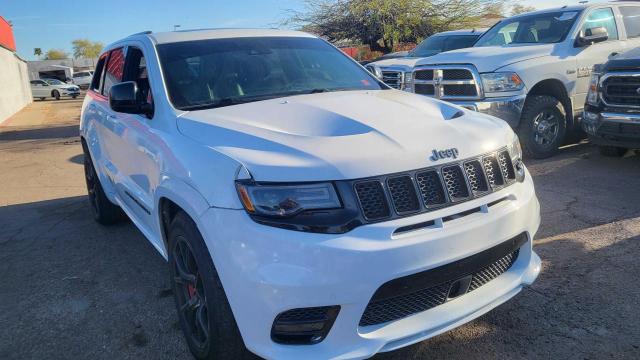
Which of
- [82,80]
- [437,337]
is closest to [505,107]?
[437,337]

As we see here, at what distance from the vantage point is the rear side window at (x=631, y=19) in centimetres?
782

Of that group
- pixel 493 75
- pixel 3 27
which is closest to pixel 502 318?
pixel 493 75

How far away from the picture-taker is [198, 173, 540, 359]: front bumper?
85.4 inches

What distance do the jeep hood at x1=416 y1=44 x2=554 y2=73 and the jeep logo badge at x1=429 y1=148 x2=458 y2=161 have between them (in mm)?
4757

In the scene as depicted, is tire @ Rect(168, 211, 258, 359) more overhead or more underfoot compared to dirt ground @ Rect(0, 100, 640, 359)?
more overhead

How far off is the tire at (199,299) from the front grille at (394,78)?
21.8 feet

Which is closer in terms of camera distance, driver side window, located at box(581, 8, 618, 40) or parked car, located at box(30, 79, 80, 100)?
driver side window, located at box(581, 8, 618, 40)

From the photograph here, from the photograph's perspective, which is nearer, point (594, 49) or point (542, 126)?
point (542, 126)

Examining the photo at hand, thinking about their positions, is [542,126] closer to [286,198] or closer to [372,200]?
[372,200]

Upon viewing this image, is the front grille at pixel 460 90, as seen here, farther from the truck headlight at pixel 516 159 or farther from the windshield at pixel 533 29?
the truck headlight at pixel 516 159

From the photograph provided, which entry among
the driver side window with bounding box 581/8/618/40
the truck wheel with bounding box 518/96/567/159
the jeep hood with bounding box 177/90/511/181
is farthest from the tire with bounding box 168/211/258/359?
the driver side window with bounding box 581/8/618/40

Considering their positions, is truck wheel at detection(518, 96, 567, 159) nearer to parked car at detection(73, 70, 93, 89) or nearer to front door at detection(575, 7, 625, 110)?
front door at detection(575, 7, 625, 110)

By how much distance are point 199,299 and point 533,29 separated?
278 inches

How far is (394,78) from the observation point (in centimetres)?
909
